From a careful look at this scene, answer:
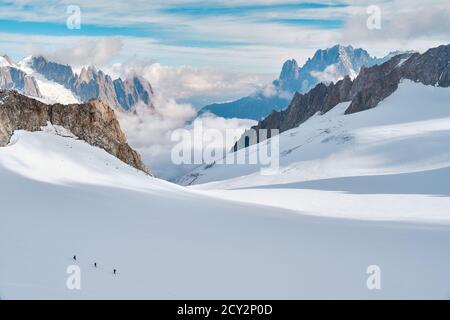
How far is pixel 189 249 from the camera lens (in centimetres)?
2139

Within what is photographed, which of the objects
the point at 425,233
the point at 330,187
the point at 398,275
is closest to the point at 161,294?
the point at 398,275

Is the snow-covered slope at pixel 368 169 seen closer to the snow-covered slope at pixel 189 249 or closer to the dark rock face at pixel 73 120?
the snow-covered slope at pixel 189 249

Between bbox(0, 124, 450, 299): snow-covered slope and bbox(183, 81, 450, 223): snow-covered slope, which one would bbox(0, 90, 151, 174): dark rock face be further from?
bbox(0, 124, 450, 299): snow-covered slope

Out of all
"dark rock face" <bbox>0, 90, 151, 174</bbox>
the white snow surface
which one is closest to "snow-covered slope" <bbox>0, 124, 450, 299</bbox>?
the white snow surface

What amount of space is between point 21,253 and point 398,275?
1431 cm

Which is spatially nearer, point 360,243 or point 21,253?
point 21,253

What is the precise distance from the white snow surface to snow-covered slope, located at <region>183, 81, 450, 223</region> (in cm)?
891

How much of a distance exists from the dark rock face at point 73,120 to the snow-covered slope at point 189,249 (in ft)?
66.7

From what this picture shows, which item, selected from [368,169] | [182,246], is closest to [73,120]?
[182,246]

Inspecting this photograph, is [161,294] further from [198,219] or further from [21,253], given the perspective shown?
[198,219]

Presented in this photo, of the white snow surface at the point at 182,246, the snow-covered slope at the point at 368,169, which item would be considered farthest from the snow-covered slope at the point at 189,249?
the snow-covered slope at the point at 368,169

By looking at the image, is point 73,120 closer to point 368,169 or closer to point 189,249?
point 189,249

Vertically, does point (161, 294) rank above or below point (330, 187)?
below

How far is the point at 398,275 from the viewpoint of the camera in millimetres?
19172
